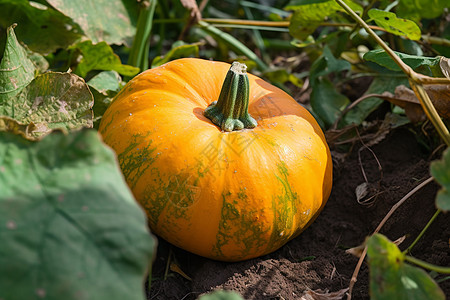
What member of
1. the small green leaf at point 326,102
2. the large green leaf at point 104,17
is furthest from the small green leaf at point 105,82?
the small green leaf at point 326,102

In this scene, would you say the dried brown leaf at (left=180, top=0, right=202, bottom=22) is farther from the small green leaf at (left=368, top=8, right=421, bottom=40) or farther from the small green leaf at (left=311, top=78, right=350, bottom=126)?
the small green leaf at (left=368, top=8, right=421, bottom=40)

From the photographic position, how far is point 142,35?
7.84 feet

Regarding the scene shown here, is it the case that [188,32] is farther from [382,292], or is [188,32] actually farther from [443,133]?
[382,292]

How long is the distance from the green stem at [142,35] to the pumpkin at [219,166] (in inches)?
26.0

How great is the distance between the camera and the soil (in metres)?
1.60

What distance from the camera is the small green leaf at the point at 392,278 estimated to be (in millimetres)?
1175

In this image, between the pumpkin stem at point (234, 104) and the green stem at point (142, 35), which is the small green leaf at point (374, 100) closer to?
the pumpkin stem at point (234, 104)

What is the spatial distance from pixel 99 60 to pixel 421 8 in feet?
5.09

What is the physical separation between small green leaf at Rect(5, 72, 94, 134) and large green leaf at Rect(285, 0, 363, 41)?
1.19 meters

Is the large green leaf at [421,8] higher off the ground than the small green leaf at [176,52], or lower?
higher

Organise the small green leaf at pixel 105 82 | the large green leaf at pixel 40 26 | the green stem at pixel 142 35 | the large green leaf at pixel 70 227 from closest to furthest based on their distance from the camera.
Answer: the large green leaf at pixel 70 227 → the small green leaf at pixel 105 82 → the large green leaf at pixel 40 26 → the green stem at pixel 142 35

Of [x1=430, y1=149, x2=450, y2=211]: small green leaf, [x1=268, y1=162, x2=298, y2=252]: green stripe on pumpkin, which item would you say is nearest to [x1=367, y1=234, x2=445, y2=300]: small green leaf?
[x1=430, y1=149, x2=450, y2=211]: small green leaf

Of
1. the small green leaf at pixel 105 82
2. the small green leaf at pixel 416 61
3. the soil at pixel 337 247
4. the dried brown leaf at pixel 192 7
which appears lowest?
the soil at pixel 337 247

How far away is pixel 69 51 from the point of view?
2.44 meters
